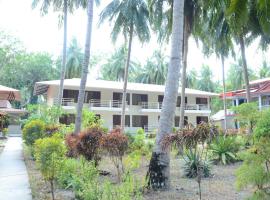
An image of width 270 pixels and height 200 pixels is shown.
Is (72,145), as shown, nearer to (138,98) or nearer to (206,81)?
(138,98)

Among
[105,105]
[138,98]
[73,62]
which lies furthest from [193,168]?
[73,62]

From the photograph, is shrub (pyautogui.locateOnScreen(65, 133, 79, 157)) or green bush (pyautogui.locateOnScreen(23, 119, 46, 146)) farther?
green bush (pyautogui.locateOnScreen(23, 119, 46, 146))

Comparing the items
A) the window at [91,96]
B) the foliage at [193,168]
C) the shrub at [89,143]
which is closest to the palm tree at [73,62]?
the window at [91,96]

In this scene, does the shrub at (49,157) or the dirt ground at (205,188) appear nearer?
the shrub at (49,157)

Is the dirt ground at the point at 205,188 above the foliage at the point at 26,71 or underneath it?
underneath

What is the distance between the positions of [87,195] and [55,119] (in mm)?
16498

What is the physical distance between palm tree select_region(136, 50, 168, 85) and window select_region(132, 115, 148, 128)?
17.1m

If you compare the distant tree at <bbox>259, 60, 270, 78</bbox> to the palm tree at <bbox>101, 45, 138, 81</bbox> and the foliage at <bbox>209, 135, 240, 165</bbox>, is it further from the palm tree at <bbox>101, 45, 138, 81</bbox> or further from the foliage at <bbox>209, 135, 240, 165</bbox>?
the foliage at <bbox>209, 135, 240, 165</bbox>

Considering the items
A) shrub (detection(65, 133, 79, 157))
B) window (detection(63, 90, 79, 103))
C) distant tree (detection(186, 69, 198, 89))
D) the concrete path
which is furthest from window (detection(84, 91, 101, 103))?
shrub (detection(65, 133, 79, 157))

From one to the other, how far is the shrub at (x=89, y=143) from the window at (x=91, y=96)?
26774mm

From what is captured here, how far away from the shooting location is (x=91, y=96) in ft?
126

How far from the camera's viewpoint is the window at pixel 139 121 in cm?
4116

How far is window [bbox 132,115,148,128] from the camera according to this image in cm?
4116

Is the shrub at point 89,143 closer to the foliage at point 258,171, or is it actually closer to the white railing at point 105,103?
the foliage at point 258,171
